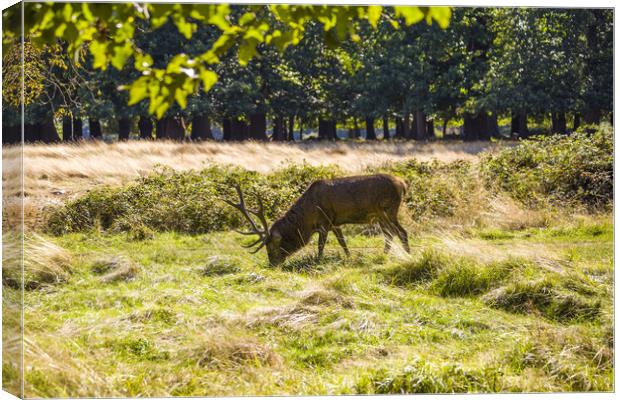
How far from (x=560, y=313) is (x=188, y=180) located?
527 cm

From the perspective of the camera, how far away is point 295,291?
7.57m

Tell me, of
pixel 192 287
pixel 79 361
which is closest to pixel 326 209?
pixel 192 287

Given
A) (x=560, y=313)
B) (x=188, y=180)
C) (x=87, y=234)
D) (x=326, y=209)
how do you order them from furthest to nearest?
(x=188, y=180) → (x=326, y=209) → (x=87, y=234) → (x=560, y=313)

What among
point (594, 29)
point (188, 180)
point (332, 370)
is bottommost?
point (332, 370)

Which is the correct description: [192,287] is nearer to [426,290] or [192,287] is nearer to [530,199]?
[426,290]

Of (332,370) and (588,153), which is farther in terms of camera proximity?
(588,153)

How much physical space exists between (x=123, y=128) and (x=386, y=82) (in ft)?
13.5

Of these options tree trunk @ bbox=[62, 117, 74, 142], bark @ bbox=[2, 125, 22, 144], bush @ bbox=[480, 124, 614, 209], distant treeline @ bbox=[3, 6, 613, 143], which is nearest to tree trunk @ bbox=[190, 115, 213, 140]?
distant treeline @ bbox=[3, 6, 613, 143]

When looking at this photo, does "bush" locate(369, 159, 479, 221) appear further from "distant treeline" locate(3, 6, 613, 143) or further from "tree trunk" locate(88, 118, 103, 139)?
"tree trunk" locate(88, 118, 103, 139)

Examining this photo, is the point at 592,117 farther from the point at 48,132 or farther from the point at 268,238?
the point at 48,132

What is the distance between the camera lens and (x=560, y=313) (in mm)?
7039

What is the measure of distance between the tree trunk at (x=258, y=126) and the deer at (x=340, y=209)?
1738 mm

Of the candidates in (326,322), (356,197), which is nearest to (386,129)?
(356,197)

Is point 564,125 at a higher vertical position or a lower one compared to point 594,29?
lower
